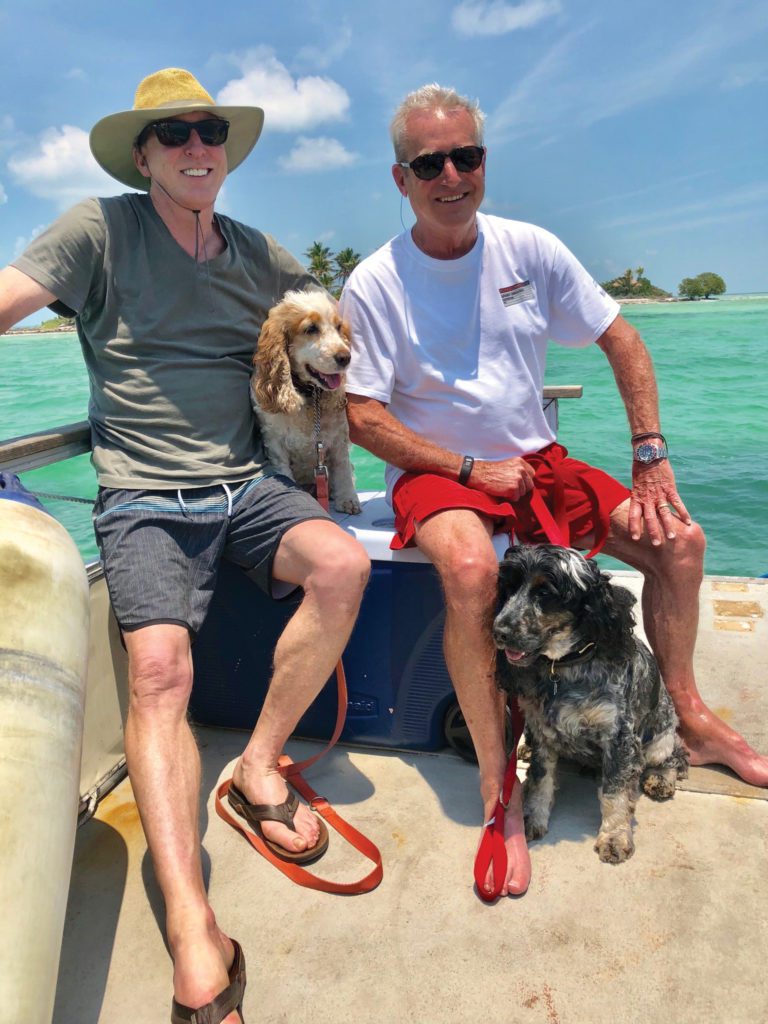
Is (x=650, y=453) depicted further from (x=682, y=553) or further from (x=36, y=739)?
(x=36, y=739)

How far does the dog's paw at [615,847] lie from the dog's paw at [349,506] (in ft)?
4.88

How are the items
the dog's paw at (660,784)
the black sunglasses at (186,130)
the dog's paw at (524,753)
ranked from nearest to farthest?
the dog's paw at (660,784) < the black sunglasses at (186,130) < the dog's paw at (524,753)

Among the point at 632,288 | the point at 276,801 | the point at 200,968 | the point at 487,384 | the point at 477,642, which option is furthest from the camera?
the point at 632,288

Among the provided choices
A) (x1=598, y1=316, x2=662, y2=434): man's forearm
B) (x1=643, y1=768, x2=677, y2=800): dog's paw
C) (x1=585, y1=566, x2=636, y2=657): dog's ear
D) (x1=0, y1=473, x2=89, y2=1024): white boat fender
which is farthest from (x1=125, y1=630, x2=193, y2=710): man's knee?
(x1=598, y1=316, x2=662, y2=434): man's forearm

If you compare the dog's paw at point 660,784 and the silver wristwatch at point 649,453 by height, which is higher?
the silver wristwatch at point 649,453

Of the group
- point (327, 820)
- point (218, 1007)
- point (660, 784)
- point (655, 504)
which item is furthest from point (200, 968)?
point (655, 504)

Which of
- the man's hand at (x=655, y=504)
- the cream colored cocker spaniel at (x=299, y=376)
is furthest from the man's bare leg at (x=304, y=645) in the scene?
the man's hand at (x=655, y=504)

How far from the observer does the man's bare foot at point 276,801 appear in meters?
2.24

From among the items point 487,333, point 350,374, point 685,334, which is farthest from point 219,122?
point 685,334

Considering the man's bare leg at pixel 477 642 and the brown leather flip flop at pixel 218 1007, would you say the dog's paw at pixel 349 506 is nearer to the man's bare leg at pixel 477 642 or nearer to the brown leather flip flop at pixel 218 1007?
the man's bare leg at pixel 477 642

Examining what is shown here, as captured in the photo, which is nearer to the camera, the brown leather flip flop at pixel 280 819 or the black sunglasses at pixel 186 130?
the brown leather flip flop at pixel 280 819

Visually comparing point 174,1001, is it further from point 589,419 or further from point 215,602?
point 589,419

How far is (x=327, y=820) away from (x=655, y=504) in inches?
59.2

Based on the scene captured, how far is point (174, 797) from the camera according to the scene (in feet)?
6.50
